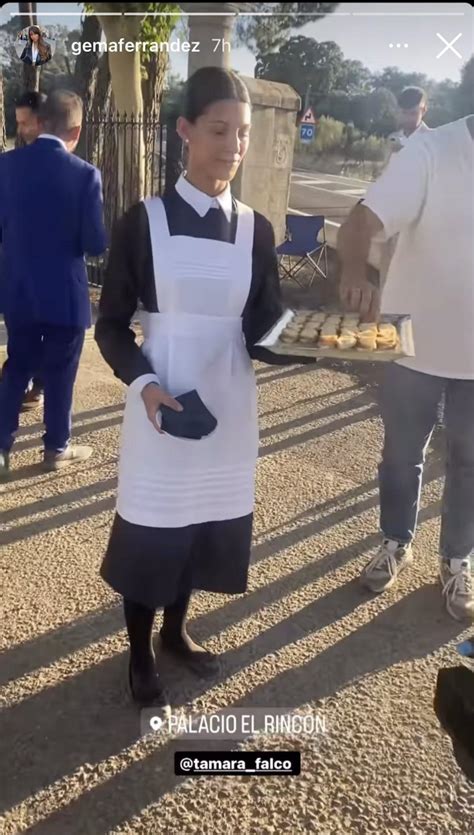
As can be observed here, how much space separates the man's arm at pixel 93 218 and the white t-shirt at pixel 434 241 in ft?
4.23

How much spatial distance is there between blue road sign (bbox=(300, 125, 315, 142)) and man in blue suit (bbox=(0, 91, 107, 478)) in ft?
5.03

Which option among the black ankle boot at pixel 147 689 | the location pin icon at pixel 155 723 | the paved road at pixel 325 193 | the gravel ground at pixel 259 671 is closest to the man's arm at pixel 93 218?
the gravel ground at pixel 259 671

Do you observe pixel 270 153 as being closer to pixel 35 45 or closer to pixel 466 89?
pixel 466 89

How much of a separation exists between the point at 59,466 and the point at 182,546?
5.41ft

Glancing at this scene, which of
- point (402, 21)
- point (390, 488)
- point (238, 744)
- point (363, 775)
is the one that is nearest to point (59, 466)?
point (390, 488)

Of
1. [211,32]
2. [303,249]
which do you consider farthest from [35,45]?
[303,249]

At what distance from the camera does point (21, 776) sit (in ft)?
5.91

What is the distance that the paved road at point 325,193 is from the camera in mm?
1774

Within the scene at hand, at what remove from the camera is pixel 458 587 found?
2531mm

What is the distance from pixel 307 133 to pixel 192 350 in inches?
20.6

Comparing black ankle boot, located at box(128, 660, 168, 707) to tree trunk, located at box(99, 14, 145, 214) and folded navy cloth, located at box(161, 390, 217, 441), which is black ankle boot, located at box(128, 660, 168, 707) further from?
tree trunk, located at box(99, 14, 145, 214)

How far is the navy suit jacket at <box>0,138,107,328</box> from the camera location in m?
2.93

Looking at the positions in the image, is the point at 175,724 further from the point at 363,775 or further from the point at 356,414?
the point at 356,414

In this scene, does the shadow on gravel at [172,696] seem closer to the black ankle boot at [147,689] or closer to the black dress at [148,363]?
the black ankle boot at [147,689]
